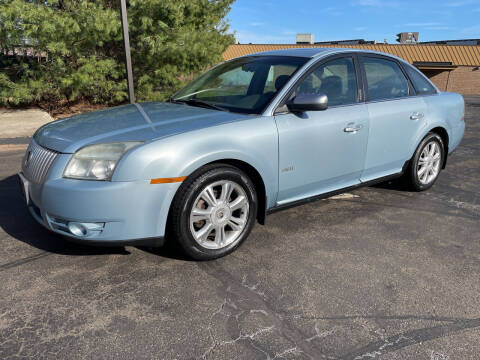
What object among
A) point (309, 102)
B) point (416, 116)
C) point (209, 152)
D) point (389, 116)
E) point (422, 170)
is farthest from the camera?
point (422, 170)

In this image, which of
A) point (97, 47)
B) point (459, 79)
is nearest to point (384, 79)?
point (97, 47)

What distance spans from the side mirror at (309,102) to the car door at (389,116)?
3.00 ft

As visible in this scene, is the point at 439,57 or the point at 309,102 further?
the point at 439,57

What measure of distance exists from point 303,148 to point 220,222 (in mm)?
981

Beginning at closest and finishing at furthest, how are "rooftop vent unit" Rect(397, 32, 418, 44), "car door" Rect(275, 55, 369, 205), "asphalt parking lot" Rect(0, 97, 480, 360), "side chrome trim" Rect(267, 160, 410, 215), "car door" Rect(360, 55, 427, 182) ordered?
"asphalt parking lot" Rect(0, 97, 480, 360) < "car door" Rect(275, 55, 369, 205) < "side chrome trim" Rect(267, 160, 410, 215) < "car door" Rect(360, 55, 427, 182) < "rooftop vent unit" Rect(397, 32, 418, 44)

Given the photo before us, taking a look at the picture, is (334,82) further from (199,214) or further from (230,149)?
(199,214)

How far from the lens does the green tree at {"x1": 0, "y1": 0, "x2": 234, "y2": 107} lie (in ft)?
29.7

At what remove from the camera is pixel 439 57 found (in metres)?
39.2

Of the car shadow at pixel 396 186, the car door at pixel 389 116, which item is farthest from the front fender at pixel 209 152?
the car shadow at pixel 396 186

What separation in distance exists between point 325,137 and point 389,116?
993mm

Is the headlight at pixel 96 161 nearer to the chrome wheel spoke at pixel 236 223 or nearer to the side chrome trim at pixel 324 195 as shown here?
the chrome wheel spoke at pixel 236 223

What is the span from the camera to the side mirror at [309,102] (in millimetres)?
3291

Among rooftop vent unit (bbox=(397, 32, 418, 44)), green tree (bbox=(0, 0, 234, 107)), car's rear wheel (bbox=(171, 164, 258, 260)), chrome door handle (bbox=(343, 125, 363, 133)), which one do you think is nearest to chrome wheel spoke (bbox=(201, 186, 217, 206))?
car's rear wheel (bbox=(171, 164, 258, 260))

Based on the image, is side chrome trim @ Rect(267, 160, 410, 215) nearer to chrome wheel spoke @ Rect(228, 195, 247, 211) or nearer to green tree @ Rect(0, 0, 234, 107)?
chrome wheel spoke @ Rect(228, 195, 247, 211)
